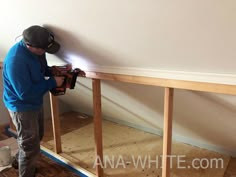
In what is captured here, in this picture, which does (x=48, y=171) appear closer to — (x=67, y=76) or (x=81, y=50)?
(x=67, y=76)

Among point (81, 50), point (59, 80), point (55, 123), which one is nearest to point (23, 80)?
point (59, 80)

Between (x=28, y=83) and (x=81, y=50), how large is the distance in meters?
0.46

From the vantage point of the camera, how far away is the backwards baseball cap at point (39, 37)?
1.56 meters

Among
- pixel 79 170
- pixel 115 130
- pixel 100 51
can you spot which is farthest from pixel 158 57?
pixel 115 130

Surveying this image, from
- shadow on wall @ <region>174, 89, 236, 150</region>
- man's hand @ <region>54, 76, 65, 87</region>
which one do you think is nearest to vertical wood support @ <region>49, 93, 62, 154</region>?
man's hand @ <region>54, 76, 65, 87</region>

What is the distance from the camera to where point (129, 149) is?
2.51 metres

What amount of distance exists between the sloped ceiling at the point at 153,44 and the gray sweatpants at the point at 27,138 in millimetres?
573

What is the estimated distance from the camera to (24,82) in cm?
167

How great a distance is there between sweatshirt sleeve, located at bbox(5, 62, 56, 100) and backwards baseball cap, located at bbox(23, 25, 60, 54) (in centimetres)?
18

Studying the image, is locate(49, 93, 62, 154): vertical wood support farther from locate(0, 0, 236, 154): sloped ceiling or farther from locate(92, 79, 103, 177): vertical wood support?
locate(92, 79, 103, 177): vertical wood support

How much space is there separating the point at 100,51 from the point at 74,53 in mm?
327

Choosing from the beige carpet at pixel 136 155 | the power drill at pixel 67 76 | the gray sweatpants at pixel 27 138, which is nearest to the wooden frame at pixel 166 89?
the power drill at pixel 67 76

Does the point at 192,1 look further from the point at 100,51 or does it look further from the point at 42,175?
the point at 42,175

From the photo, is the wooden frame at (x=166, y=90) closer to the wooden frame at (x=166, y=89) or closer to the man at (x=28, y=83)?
the wooden frame at (x=166, y=89)
